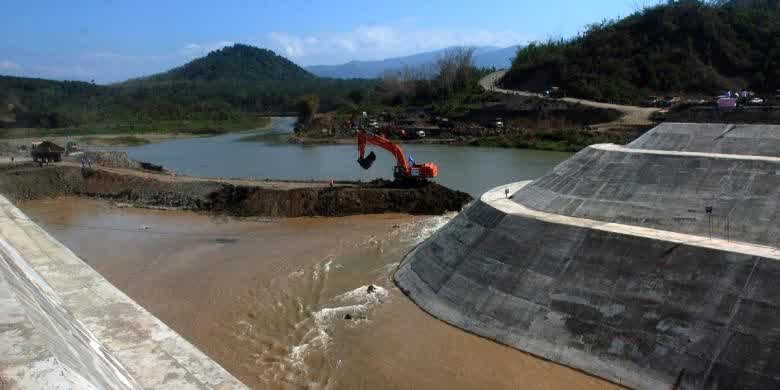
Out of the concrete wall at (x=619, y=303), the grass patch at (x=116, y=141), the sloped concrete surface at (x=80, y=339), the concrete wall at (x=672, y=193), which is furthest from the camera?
the grass patch at (x=116, y=141)

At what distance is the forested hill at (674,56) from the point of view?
55769 mm

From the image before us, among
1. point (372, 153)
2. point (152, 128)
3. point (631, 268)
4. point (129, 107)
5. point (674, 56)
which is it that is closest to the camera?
point (631, 268)

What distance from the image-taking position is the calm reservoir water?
1335 inches

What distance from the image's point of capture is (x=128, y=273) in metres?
18.4

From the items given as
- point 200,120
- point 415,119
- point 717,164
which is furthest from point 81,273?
point 200,120

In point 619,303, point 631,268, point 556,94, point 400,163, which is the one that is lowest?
point 619,303

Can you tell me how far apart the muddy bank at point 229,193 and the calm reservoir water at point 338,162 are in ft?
16.8

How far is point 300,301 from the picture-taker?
15055mm

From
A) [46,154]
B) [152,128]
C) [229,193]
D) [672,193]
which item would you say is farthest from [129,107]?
[672,193]

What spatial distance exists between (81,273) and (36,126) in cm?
7951

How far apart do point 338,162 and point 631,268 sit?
3415 centimetres

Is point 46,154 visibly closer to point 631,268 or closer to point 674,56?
point 631,268

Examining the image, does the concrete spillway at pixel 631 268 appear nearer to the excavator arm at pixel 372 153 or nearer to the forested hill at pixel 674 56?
the excavator arm at pixel 372 153

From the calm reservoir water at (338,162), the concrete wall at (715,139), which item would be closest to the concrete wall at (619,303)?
the concrete wall at (715,139)
